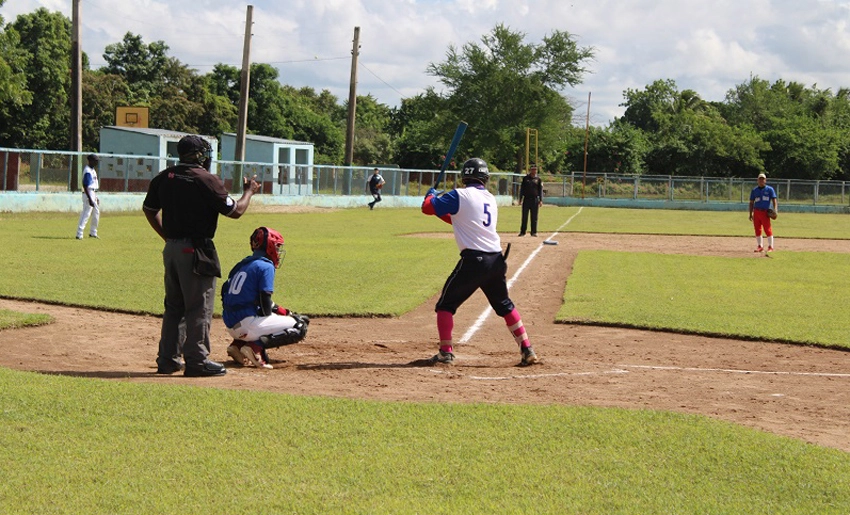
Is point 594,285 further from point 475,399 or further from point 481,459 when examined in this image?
point 481,459

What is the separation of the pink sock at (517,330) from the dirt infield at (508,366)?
242 mm

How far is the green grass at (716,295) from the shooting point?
12219 millimetres

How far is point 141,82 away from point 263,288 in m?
79.9

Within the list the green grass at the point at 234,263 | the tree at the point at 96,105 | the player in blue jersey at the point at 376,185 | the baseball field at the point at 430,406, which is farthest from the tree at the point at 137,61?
the baseball field at the point at 430,406

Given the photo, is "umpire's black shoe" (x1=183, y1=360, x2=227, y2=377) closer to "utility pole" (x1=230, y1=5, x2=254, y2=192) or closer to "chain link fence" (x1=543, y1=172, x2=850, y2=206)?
"utility pole" (x1=230, y1=5, x2=254, y2=192)

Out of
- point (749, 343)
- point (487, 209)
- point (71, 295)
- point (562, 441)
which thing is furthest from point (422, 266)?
point (562, 441)

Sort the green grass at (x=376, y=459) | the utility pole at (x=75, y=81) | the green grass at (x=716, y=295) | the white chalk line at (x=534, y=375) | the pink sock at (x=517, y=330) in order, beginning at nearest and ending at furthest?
the green grass at (x=376, y=459) < the white chalk line at (x=534, y=375) < the pink sock at (x=517, y=330) < the green grass at (x=716, y=295) < the utility pole at (x=75, y=81)

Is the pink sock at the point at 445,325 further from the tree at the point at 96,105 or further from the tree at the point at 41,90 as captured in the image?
the tree at the point at 96,105

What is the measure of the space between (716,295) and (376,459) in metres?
11.4

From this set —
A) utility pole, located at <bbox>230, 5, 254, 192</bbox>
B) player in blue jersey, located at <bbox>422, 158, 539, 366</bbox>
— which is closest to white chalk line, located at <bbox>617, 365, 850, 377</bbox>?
player in blue jersey, located at <bbox>422, 158, 539, 366</bbox>

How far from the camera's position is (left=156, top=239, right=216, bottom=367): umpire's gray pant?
798cm

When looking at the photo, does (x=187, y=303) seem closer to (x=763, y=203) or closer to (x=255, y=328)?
(x=255, y=328)

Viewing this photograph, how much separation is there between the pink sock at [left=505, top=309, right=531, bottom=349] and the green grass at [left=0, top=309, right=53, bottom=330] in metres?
5.27

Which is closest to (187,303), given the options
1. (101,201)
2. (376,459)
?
(376,459)
